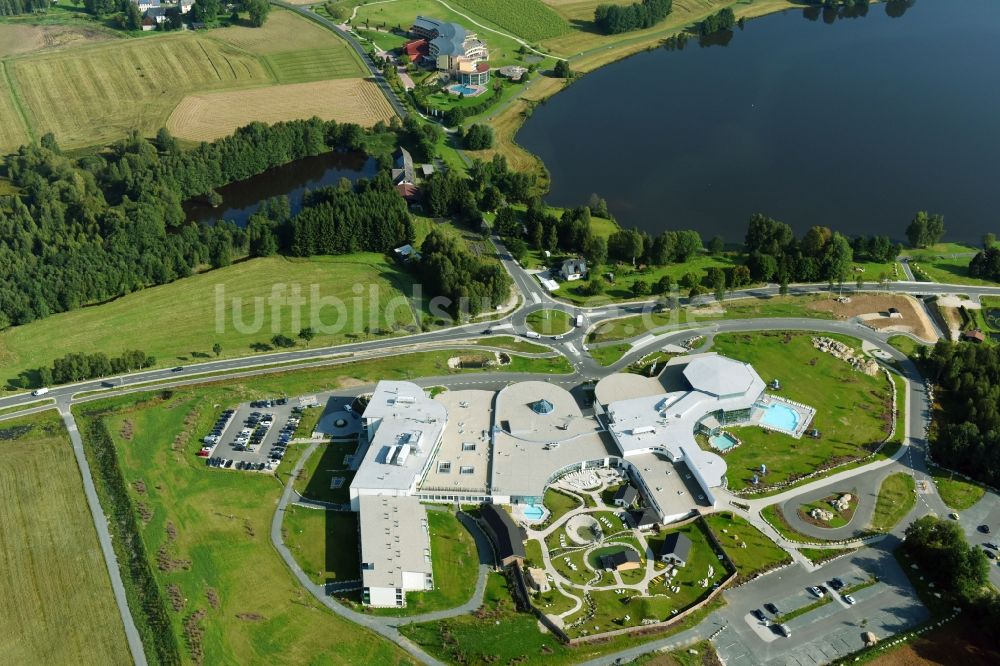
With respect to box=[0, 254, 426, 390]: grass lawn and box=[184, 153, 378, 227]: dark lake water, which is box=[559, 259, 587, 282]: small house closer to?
box=[0, 254, 426, 390]: grass lawn

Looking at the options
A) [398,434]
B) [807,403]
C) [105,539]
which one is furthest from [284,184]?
[807,403]

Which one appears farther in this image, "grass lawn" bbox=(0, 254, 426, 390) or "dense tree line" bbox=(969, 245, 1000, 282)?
"dense tree line" bbox=(969, 245, 1000, 282)

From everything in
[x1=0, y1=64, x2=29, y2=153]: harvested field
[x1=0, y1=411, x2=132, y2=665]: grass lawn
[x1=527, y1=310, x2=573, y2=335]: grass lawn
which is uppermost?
[x1=0, y1=64, x2=29, y2=153]: harvested field

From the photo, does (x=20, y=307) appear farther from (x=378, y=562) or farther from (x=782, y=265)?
(x=782, y=265)

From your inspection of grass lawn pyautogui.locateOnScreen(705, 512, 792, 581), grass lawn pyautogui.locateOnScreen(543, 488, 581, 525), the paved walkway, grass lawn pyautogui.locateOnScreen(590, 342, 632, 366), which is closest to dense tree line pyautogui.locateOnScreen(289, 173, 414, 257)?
grass lawn pyautogui.locateOnScreen(590, 342, 632, 366)

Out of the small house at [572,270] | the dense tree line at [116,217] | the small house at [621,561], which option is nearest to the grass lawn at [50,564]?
the dense tree line at [116,217]

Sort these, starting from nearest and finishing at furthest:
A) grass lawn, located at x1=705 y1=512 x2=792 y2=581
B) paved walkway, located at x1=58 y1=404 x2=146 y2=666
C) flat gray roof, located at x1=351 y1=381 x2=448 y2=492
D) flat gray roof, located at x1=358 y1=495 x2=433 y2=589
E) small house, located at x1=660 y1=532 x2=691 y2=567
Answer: paved walkway, located at x1=58 y1=404 x2=146 y2=666
flat gray roof, located at x1=358 y1=495 x2=433 y2=589
small house, located at x1=660 y1=532 x2=691 y2=567
grass lawn, located at x1=705 y1=512 x2=792 y2=581
flat gray roof, located at x1=351 y1=381 x2=448 y2=492

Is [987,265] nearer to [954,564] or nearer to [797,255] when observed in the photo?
[797,255]
